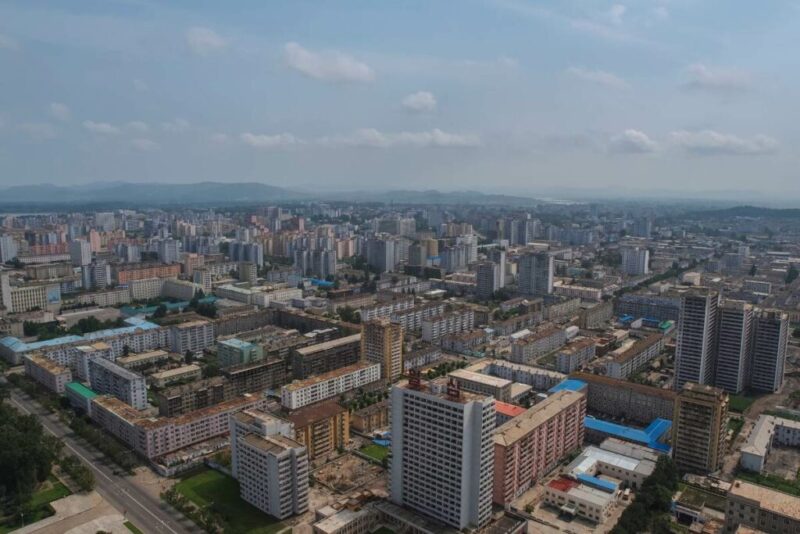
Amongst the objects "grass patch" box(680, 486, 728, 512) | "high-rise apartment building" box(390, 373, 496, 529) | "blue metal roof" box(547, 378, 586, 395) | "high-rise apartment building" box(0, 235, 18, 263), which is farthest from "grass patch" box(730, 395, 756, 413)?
"high-rise apartment building" box(0, 235, 18, 263)

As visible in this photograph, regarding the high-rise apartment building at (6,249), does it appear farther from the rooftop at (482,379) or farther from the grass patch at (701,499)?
the grass patch at (701,499)

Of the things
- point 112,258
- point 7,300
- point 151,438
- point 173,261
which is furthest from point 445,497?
point 112,258

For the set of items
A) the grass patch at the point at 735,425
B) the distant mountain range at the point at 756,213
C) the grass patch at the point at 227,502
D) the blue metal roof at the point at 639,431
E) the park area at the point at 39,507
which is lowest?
the park area at the point at 39,507

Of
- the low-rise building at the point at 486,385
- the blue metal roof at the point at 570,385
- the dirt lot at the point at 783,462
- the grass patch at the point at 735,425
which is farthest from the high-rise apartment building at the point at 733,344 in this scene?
the low-rise building at the point at 486,385

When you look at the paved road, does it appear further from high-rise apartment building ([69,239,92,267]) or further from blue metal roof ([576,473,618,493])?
high-rise apartment building ([69,239,92,267])

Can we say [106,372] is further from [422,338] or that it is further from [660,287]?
[660,287]

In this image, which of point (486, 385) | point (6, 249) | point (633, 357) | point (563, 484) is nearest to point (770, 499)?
point (563, 484)
